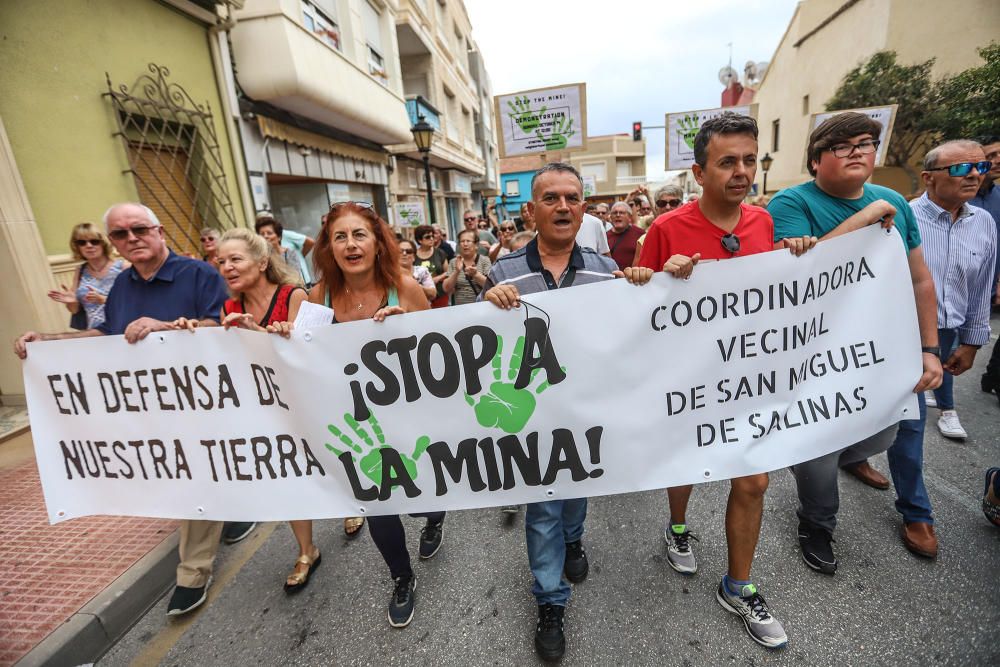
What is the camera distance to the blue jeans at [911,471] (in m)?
2.30

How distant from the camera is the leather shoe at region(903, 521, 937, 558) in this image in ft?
7.34

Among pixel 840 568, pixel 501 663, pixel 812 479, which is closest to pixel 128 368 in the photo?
pixel 501 663

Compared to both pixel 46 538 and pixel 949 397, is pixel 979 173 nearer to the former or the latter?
pixel 949 397

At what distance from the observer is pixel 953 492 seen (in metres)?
2.73

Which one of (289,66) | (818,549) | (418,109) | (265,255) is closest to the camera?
(818,549)

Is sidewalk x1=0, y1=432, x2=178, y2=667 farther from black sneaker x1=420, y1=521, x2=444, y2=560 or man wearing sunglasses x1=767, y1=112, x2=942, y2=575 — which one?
man wearing sunglasses x1=767, y1=112, x2=942, y2=575

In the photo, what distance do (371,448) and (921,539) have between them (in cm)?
268

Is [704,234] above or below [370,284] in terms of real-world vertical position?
above

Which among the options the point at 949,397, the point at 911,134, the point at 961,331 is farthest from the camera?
the point at 911,134

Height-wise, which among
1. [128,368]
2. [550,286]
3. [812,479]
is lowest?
[812,479]

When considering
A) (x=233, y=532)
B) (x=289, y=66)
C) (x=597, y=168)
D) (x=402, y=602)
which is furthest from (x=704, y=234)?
(x=597, y=168)

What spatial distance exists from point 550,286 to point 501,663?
1.57 metres

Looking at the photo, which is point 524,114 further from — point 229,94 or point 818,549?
point 818,549

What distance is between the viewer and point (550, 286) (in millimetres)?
1951
